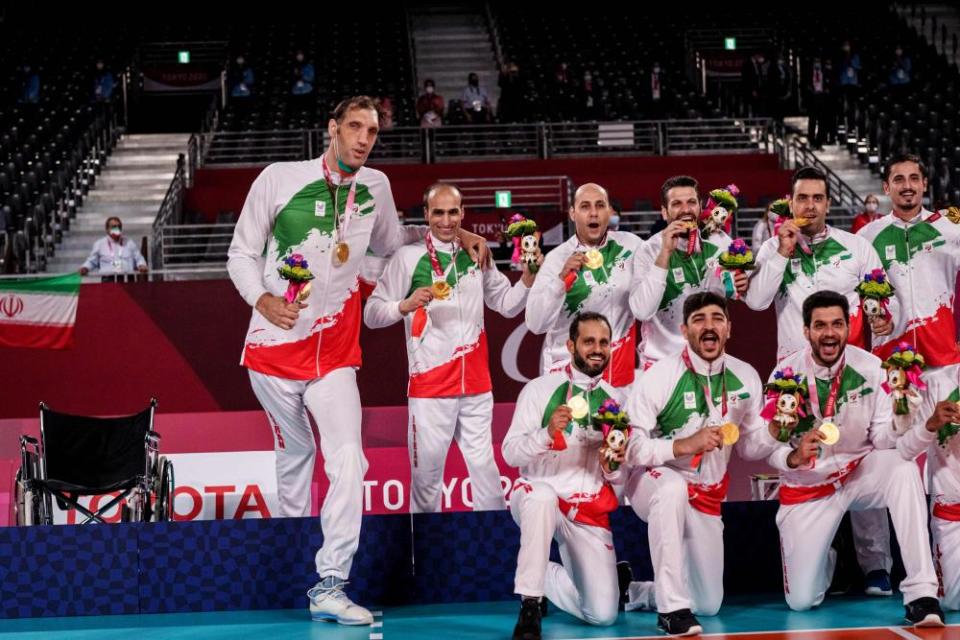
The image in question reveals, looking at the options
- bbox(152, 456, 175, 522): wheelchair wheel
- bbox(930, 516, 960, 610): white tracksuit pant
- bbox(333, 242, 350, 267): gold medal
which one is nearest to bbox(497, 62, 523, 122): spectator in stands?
bbox(152, 456, 175, 522): wheelchair wheel

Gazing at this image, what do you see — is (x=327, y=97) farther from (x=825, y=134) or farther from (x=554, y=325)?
(x=554, y=325)

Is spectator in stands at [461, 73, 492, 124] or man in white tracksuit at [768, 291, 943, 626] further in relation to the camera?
spectator in stands at [461, 73, 492, 124]

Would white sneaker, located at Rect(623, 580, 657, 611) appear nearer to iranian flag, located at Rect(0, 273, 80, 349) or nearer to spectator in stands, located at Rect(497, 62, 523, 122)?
iranian flag, located at Rect(0, 273, 80, 349)

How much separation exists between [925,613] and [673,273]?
2.28 metres

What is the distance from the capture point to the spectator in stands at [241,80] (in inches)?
813

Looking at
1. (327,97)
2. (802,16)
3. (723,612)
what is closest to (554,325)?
(723,612)

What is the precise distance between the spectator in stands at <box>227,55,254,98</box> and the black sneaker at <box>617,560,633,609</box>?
51.5 ft

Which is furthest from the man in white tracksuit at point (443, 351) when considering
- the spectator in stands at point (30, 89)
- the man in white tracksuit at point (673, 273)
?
the spectator in stands at point (30, 89)

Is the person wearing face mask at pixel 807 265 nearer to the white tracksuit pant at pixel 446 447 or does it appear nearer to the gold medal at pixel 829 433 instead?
the gold medal at pixel 829 433

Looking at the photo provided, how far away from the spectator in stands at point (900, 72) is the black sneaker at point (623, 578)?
16.0m

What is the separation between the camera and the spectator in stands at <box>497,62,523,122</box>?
19312 mm

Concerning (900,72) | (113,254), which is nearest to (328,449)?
(113,254)

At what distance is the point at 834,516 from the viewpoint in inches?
242

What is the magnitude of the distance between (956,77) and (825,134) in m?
3.14
